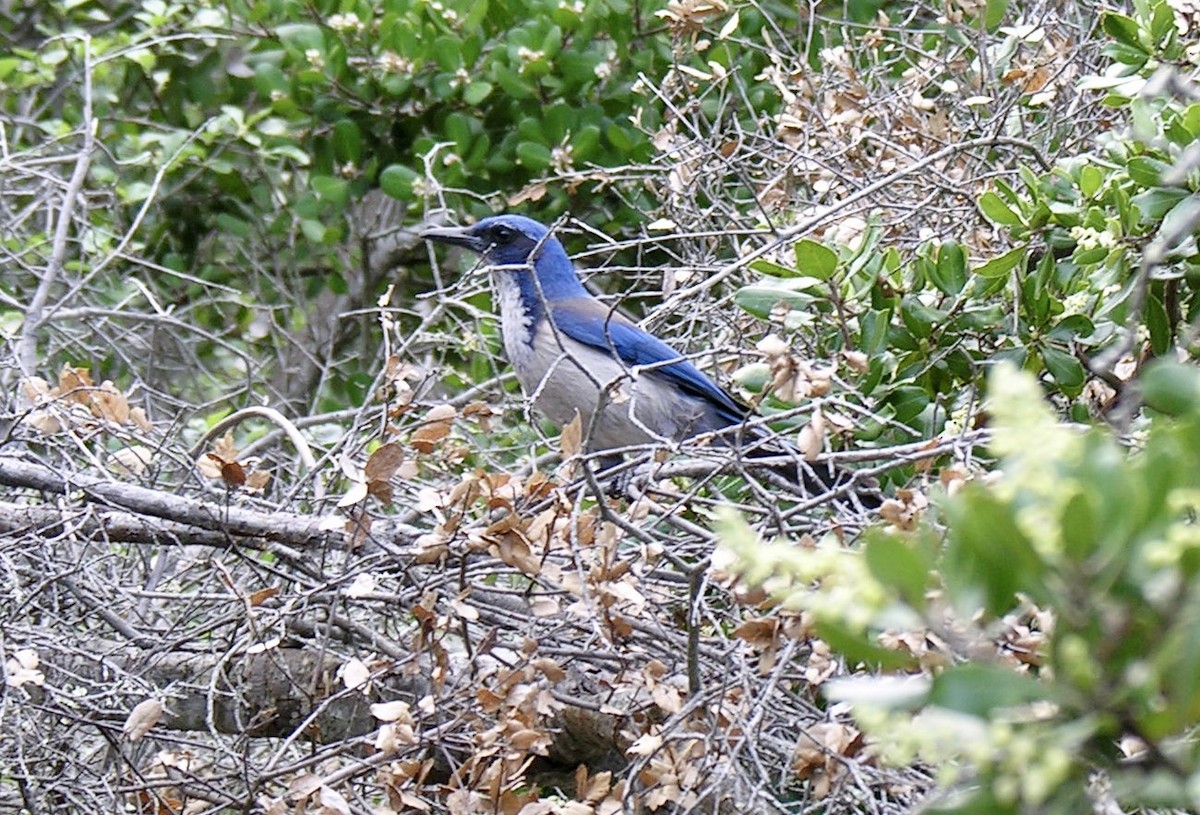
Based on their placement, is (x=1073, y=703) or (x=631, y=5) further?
(x=631, y=5)

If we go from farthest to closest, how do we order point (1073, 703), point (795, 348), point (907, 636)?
1. point (795, 348)
2. point (907, 636)
3. point (1073, 703)

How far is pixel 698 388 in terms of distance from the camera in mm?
4742

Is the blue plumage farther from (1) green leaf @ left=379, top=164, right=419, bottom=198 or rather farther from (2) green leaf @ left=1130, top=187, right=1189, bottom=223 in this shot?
(2) green leaf @ left=1130, top=187, right=1189, bottom=223

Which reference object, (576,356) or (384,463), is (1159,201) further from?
(576,356)

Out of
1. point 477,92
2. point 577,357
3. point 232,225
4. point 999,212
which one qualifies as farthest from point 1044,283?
point 232,225

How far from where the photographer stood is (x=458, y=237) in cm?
497

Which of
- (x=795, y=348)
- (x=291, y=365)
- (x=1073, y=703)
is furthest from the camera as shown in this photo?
(x=291, y=365)

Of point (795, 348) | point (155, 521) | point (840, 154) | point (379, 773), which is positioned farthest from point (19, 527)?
point (840, 154)

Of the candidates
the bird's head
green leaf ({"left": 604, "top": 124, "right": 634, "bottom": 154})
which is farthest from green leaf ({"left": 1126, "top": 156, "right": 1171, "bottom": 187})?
green leaf ({"left": 604, "top": 124, "right": 634, "bottom": 154})

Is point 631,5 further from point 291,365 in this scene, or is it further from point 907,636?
point 907,636

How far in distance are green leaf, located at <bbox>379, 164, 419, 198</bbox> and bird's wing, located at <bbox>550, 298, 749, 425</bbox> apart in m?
0.68

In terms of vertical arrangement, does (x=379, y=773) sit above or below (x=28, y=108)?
above

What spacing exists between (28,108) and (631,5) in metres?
2.59

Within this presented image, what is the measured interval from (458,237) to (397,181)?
0.47 m
